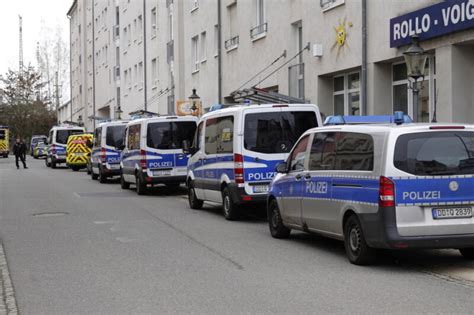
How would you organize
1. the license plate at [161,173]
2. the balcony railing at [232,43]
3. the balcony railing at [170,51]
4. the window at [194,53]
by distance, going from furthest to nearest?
the balcony railing at [170,51] → the window at [194,53] → the balcony railing at [232,43] → the license plate at [161,173]

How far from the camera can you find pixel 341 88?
2062cm

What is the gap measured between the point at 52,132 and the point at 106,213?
27.0 meters

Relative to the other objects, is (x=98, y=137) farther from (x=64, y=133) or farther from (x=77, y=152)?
(x=64, y=133)

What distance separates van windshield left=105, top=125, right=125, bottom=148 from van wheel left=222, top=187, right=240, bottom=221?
1337 cm

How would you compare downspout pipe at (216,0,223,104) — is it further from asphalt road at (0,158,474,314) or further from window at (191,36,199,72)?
asphalt road at (0,158,474,314)

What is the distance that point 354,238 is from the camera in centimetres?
876

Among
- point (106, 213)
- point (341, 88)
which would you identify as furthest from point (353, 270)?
point (341, 88)

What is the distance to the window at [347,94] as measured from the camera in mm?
19641

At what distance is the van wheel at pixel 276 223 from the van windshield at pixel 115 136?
52.7 feet

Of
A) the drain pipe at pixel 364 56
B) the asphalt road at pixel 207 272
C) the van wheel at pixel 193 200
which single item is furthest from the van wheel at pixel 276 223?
the drain pipe at pixel 364 56

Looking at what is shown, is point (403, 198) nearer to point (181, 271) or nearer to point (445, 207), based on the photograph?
point (445, 207)

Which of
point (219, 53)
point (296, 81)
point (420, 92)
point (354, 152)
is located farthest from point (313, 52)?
point (354, 152)

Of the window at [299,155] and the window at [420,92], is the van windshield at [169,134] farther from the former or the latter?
the window at [299,155]

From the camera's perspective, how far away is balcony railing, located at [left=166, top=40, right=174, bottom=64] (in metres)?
37.2
